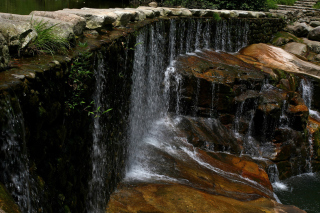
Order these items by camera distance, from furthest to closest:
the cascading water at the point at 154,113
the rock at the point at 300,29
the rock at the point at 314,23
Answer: the rock at the point at 314,23 < the rock at the point at 300,29 < the cascading water at the point at 154,113

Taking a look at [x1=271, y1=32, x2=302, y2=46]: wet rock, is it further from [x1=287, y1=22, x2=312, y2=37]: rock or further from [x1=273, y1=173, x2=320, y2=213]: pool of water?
[x1=273, y1=173, x2=320, y2=213]: pool of water

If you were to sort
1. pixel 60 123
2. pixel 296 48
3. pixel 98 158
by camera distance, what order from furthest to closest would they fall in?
pixel 296 48
pixel 98 158
pixel 60 123

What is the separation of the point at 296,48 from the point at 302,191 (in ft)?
23.7

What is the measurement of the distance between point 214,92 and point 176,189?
364cm

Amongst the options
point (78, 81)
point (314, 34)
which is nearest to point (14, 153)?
point (78, 81)

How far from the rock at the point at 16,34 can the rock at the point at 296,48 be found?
1169 cm

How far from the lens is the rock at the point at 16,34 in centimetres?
263

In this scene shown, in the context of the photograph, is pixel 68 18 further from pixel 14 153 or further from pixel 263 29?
pixel 263 29

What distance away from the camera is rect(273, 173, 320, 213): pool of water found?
6715mm

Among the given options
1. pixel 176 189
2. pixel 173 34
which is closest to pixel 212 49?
pixel 173 34

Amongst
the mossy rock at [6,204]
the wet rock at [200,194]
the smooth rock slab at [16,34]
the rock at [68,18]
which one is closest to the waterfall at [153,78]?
the wet rock at [200,194]

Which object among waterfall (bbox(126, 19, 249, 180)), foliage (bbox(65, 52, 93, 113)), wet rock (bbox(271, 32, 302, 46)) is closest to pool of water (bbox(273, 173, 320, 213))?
waterfall (bbox(126, 19, 249, 180))

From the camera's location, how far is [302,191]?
7270mm

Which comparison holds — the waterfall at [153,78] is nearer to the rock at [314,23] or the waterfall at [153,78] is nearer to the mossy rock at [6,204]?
the mossy rock at [6,204]
